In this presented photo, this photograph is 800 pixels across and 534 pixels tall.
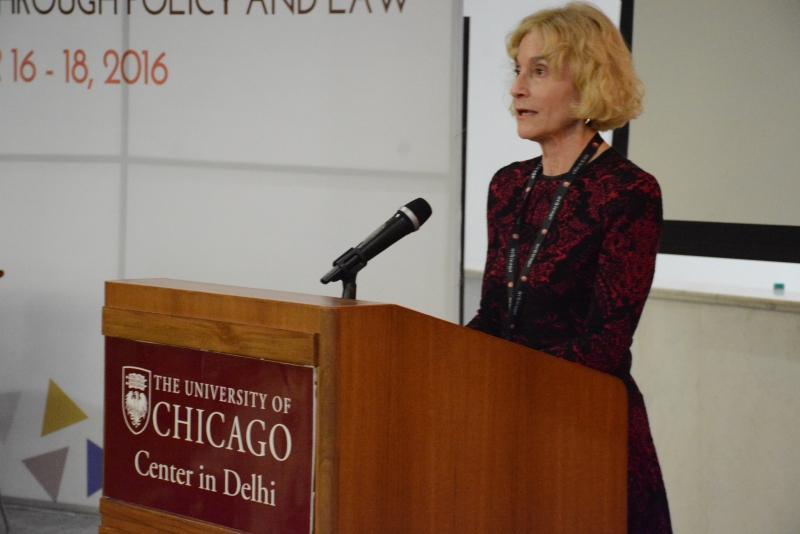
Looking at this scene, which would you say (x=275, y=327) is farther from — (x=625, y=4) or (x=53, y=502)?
(x=53, y=502)

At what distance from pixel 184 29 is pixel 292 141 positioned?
61cm

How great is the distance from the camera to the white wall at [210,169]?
3.66 m

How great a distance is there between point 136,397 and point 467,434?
1.57 feet

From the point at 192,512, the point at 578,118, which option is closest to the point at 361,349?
the point at 192,512

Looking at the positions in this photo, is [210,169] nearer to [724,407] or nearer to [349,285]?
[724,407]

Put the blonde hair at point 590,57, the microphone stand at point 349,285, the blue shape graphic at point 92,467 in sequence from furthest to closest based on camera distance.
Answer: the blue shape graphic at point 92,467 < the blonde hair at point 590,57 < the microphone stand at point 349,285

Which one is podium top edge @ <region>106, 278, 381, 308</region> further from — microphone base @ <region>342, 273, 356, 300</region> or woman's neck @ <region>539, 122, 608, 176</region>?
woman's neck @ <region>539, 122, 608, 176</region>

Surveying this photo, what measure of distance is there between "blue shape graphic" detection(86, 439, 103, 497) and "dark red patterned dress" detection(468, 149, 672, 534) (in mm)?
2738

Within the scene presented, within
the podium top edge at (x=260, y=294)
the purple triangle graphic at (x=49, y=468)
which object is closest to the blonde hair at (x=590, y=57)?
the podium top edge at (x=260, y=294)

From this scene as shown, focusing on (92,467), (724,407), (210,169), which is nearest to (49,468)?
(92,467)

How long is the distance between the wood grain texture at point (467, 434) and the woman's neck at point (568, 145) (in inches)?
20.1

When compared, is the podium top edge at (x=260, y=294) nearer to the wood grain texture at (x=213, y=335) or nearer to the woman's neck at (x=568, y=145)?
the wood grain texture at (x=213, y=335)

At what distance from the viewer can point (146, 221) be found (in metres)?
4.12

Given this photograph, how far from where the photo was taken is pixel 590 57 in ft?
6.49
